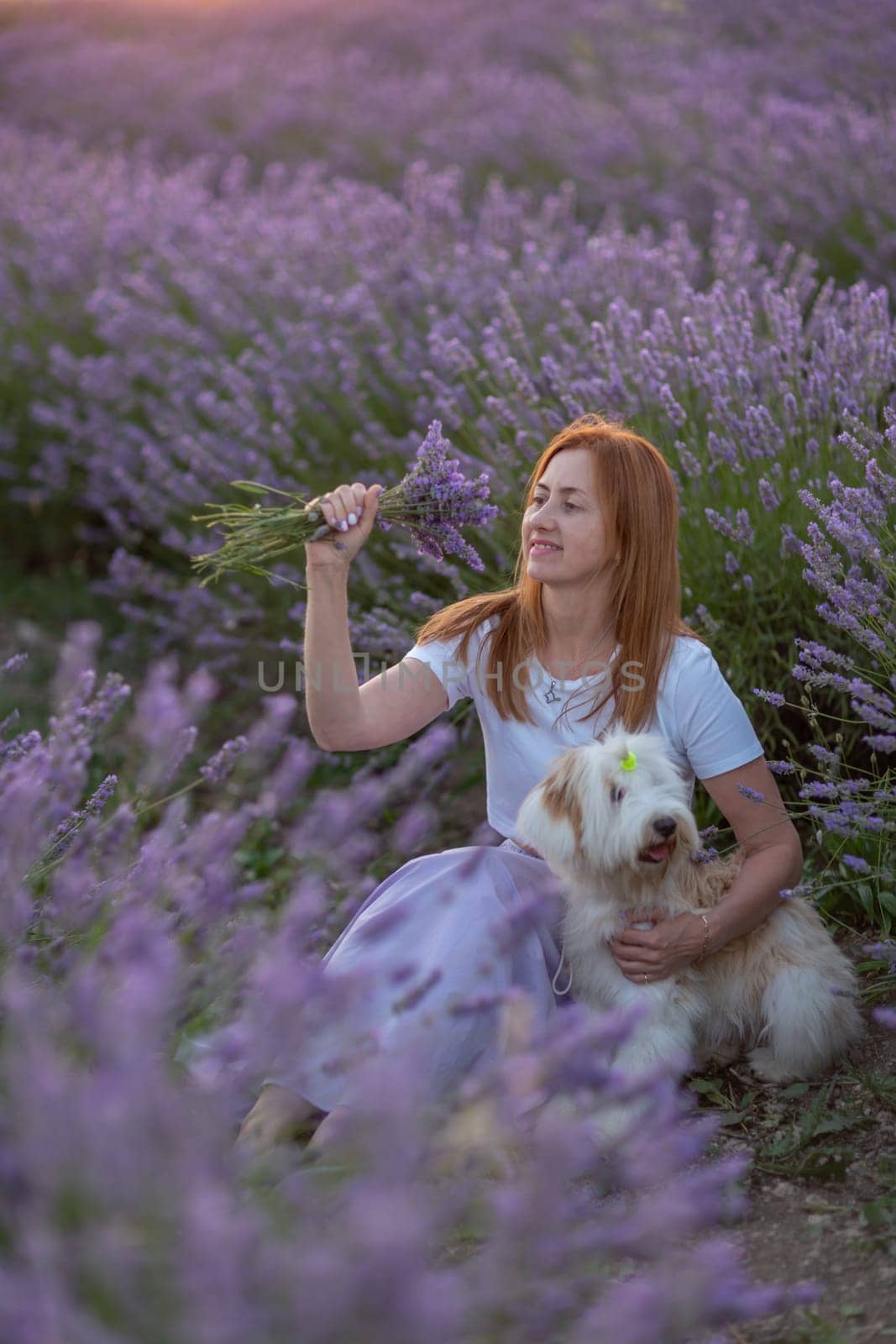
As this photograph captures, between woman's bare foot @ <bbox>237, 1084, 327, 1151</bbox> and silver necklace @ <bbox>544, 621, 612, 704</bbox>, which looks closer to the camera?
woman's bare foot @ <bbox>237, 1084, 327, 1151</bbox>

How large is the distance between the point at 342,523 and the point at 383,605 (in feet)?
5.22

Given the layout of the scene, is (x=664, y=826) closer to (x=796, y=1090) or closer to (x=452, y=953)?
(x=452, y=953)

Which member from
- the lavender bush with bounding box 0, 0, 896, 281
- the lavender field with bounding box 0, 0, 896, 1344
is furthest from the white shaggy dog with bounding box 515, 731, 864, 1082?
the lavender bush with bounding box 0, 0, 896, 281

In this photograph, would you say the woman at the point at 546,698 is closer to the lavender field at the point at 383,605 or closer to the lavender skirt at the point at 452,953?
the lavender skirt at the point at 452,953

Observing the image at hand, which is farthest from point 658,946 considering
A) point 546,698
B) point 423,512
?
point 423,512

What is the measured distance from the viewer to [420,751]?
1.92 m

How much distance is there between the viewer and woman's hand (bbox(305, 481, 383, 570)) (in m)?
2.41

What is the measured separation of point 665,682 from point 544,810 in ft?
1.45

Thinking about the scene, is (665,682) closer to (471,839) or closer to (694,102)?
(471,839)

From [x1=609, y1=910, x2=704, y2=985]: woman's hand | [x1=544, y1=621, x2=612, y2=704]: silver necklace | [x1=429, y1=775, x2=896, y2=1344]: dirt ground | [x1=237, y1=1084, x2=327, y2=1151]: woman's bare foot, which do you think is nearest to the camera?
[x1=429, y1=775, x2=896, y2=1344]: dirt ground

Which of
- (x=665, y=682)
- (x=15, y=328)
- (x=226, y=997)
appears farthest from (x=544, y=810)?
(x=15, y=328)

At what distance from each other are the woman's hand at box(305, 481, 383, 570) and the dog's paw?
1.23m

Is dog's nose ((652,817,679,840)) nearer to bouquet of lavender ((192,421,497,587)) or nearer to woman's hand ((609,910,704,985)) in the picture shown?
woman's hand ((609,910,704,985))

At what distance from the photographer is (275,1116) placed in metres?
2.13
